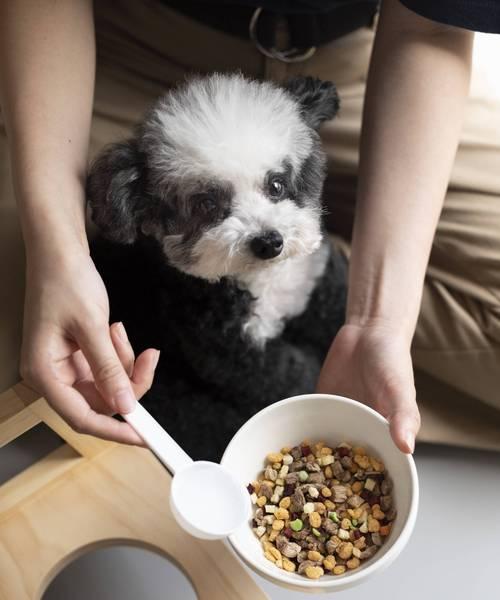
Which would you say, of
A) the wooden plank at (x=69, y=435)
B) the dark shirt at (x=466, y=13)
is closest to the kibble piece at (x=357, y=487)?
the wooden plank at (x=69, y=435)

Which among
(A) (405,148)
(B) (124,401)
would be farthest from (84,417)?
(A) (405,148)

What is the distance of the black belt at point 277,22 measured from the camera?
3.26 ft

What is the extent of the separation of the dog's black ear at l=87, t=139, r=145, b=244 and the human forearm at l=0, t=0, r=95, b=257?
3 cm

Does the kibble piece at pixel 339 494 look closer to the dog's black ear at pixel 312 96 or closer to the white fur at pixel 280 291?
the white fur at pixel 280 291

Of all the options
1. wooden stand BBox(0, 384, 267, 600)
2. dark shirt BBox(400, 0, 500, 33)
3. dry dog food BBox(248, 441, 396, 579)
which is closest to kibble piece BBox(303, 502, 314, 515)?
dry dog food BBox(248, 441, 396, 579)

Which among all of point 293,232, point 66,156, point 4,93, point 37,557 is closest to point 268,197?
point 293,232

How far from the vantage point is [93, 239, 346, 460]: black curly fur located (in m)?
1.00

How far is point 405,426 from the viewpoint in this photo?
670mm

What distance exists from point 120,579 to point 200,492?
489 mm

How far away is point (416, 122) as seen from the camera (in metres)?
0.93

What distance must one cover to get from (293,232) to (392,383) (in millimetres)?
239

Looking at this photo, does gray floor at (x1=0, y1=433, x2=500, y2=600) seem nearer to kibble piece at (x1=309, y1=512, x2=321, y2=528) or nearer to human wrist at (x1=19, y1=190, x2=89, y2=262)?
kibble piece at (x1=309, y1=512, x2=321, y2=528)

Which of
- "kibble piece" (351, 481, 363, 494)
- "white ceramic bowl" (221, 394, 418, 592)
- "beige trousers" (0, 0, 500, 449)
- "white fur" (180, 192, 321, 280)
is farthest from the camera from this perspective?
"beige trousers" (0, 0, 500, 449)

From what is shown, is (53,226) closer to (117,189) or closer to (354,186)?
(117,189)
